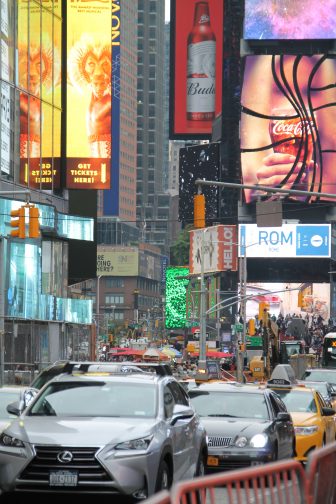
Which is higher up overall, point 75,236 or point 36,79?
point 36,79

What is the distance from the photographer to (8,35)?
56844 millimetres

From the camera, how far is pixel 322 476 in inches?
356

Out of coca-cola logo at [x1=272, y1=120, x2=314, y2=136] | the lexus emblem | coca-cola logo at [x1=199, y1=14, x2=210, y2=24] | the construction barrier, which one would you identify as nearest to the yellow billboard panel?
the lexus emblem

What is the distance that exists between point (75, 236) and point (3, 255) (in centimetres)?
920

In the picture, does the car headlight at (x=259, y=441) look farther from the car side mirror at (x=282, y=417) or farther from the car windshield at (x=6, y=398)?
the car windshield at (x=6, y=398)

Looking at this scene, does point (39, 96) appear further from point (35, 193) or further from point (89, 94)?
point (89, 94)

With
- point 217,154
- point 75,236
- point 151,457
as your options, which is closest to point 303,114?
point 217,154

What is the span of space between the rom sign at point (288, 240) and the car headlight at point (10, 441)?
4356 inches

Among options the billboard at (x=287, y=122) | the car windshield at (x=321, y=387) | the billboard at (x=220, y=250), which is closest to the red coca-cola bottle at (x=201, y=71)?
the billboard at (x=220, y=250)

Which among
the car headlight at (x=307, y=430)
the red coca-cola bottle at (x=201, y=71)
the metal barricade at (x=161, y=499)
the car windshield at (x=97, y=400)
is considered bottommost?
the car headlight at (x=307, y=430)

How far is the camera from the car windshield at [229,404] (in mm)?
20516

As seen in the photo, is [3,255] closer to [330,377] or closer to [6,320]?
[6,320]

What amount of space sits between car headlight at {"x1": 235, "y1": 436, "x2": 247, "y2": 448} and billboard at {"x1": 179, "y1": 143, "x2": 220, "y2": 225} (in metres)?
111

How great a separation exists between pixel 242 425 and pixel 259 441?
1.74ft
